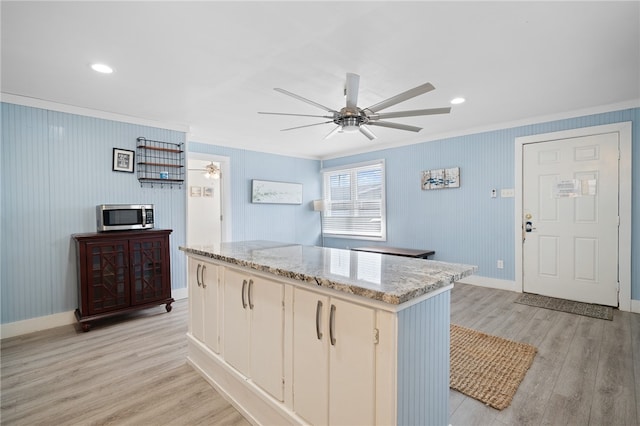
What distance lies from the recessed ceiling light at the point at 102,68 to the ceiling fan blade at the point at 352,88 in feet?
6.54

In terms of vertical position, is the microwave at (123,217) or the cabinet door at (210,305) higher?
the microwave at (123,217)

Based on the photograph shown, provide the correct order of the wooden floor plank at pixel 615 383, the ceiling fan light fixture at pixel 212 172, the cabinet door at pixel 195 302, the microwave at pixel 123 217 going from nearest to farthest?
the wooden floor plank at pixel 615 383 → the cabinet door at pixel 195 302 → the microwave at pixel 123 217 → the ceiling fan light fixture at pixel 212 172

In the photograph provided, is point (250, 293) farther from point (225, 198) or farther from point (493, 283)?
point (493, 283)

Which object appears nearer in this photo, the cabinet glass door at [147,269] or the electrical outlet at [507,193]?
the cabinet glass door at [147,269]

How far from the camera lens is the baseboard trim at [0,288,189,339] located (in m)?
3.04

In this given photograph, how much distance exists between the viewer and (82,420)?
6.00 ft

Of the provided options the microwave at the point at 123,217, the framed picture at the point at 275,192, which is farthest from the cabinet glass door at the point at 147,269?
the framed picture at the point at 275,192

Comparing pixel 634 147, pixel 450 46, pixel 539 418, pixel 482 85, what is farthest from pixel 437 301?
pixel 634 147

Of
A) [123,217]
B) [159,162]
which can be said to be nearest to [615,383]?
[123,217]

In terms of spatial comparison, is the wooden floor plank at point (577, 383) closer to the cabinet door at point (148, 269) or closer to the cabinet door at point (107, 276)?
the cabinet door at point (148, 269)

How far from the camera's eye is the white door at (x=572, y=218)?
11.7 feet

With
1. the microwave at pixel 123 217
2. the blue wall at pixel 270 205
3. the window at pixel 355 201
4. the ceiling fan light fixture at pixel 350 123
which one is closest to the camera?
the ceiling fan light fixture at pixel 350 123

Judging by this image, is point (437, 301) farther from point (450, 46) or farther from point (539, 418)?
point (450, 46)

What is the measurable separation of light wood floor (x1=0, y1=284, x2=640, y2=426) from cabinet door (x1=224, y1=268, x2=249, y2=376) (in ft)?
1.01
